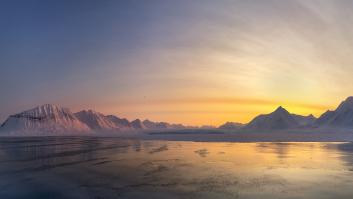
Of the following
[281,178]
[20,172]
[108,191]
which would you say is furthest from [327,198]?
[20,172]

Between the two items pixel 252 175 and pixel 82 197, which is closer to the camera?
pixel 82 197

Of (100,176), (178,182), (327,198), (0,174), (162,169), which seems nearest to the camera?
(327,198)

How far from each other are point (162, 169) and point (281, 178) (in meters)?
10.8

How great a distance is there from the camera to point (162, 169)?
3164cm

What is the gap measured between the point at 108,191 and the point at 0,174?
13.6 m

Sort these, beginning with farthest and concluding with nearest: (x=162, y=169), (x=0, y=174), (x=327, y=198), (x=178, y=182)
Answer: (x=162, y=169) < (x=0, y=174) < (x=178, y=182) < (x=327, y=198)

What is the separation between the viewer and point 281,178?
87.3ft

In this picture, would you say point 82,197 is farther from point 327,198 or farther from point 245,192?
point 327,198

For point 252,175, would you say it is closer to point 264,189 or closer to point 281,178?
point 281,178

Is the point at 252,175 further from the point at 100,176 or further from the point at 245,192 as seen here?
the point at 100,176

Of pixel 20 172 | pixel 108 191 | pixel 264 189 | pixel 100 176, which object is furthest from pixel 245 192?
pixel 20 172

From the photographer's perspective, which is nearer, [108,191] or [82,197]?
[82,197]

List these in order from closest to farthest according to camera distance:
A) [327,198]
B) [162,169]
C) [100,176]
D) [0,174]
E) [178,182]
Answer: [327,198]
[178,182]
[100,176]
[0,174]
[162,169]

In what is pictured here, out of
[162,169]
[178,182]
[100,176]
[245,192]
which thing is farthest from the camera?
[162,169]
